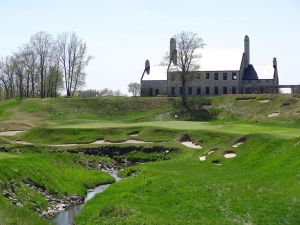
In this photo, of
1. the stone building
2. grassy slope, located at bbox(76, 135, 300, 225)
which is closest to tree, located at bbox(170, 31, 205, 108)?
the stone building

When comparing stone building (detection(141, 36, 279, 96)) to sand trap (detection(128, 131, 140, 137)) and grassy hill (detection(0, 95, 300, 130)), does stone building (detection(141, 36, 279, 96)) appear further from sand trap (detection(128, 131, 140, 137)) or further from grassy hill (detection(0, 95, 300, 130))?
sand trap (detection(128, 131, 140, 137))

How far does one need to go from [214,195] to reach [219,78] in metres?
84.0

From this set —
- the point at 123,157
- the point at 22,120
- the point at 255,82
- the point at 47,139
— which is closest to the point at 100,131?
the point at 47,139

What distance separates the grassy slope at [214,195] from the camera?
23.5 meters

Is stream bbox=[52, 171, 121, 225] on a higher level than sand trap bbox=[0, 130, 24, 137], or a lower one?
lower

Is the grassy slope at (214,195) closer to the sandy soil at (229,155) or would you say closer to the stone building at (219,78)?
the sandy soil at (229,155)

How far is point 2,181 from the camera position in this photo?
30.4m

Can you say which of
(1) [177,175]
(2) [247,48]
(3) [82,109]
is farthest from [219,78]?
(1) [177,175]

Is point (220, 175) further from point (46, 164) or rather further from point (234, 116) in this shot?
point (234, 116)

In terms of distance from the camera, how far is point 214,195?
27.2 metres

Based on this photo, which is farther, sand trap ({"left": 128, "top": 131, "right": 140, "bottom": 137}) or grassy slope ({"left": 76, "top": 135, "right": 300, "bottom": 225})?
sand trap ({"left": 128, "top": 131, "right": 140, "bottom": 137})

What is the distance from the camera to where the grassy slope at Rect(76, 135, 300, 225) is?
23469 millimetres

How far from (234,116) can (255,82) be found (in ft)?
98.6

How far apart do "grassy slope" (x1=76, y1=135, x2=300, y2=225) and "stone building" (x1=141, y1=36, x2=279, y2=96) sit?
68.5 metres
